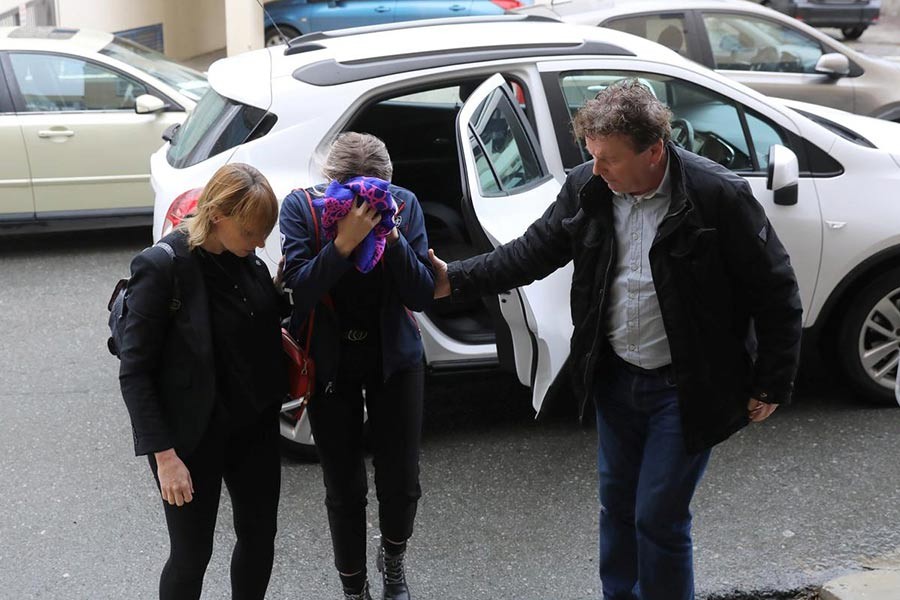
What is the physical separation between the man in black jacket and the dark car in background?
15.3 m

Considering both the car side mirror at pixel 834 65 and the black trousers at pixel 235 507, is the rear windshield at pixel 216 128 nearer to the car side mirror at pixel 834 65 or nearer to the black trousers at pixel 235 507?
the black trousers at pixel 235 507

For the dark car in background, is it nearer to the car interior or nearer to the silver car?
the silver car

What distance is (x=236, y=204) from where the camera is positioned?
9.31 feet

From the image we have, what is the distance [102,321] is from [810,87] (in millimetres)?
5715

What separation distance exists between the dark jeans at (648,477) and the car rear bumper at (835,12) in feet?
50.7

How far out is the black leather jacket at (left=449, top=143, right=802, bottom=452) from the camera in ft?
9.40

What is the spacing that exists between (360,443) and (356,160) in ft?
2.96

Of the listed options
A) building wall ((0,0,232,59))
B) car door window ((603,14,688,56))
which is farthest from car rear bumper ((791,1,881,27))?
car door window ((603,14,688,56))

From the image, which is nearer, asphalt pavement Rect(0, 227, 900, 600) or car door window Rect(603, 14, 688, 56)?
asphalt pavement Rect(0, 227, 900, 600)

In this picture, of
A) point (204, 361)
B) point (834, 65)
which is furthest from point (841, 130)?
point (204, 361)

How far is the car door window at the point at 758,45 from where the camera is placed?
892 centimetres

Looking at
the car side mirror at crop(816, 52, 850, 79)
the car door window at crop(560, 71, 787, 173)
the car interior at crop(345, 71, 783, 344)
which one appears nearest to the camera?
the car interior at crop(345, 71, 783, 344)

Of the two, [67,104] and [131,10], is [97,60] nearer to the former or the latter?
[67,104]

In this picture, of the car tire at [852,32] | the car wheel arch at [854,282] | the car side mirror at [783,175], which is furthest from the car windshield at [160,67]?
the car tire at [852,32]
